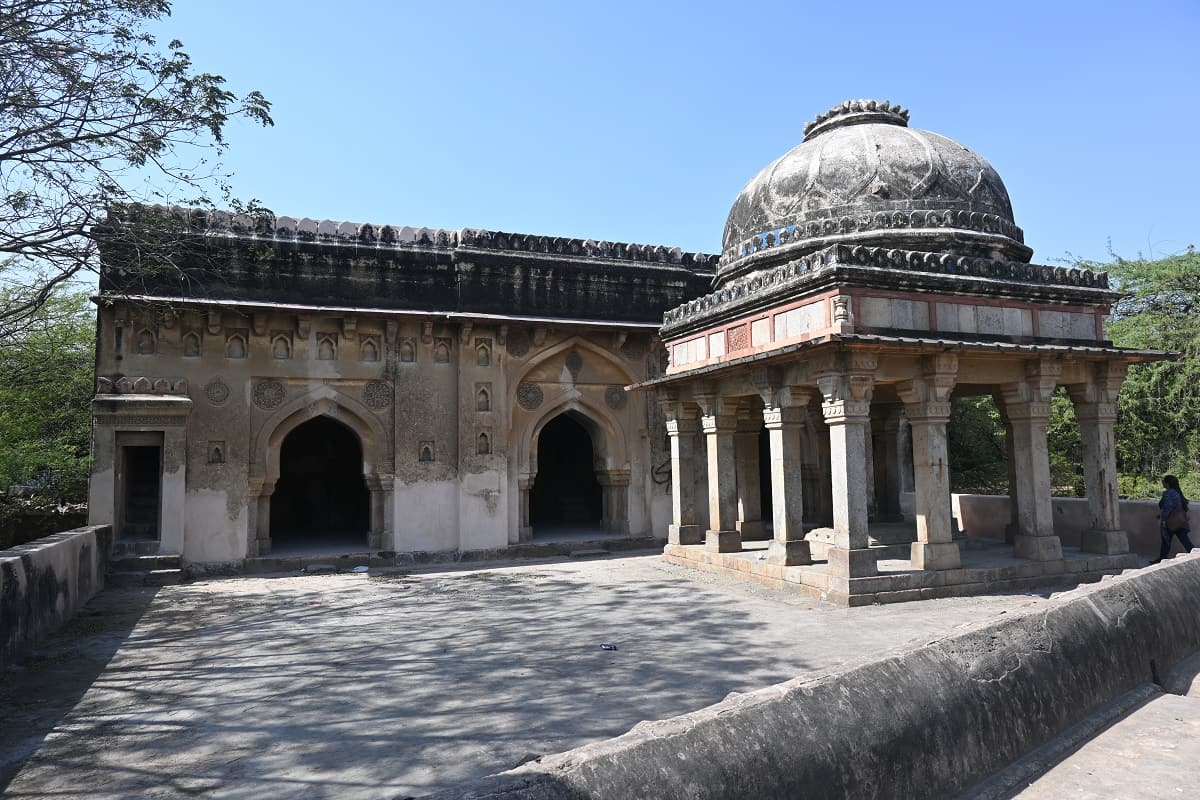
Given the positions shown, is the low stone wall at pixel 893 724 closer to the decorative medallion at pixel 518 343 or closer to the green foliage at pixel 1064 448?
the decorative medallion at pixel 518 343

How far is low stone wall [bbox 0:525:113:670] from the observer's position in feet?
21.4

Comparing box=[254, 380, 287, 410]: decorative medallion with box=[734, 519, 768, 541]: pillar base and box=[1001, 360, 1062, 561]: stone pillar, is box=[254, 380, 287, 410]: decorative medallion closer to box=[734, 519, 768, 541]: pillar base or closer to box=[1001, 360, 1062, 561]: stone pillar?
box=[734, 519, 768, 541]: pillar base

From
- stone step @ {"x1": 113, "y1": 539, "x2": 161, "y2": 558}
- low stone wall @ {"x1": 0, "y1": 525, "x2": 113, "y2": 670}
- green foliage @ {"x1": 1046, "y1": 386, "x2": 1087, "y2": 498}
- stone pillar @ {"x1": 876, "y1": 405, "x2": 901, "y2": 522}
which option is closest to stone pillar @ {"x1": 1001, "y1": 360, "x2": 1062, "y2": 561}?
stone pillar @ {"x1": 876, "y1": 405, "x2": 901, "y2": 522}

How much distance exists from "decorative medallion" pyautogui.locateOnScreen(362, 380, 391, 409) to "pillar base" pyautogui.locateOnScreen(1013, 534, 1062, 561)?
10.2 m

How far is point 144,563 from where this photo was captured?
11.4 metres

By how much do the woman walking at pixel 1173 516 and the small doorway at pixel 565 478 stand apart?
39.0ft

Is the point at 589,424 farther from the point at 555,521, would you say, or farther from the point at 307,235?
the point at 307,235

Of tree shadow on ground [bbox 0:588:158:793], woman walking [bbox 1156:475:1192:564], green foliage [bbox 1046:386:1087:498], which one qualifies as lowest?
tree shadow on ground [bbox 0:588:158:793]

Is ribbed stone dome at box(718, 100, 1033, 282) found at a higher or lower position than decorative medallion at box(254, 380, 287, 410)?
higher

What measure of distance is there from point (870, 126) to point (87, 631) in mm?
12729

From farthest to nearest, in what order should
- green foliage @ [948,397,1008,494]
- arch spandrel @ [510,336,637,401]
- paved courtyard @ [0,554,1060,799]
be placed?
green foliage @ [948,397,1008,494] < arch spandrel @ [510,336,637,401] < paved courtyard @ [0,554,1060,799]

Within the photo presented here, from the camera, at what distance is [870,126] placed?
12281 millimetres

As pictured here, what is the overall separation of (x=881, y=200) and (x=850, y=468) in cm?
475

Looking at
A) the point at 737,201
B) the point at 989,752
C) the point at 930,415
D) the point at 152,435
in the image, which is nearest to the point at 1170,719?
the point at 989,752
